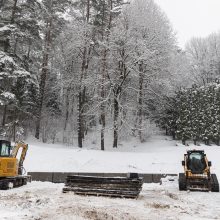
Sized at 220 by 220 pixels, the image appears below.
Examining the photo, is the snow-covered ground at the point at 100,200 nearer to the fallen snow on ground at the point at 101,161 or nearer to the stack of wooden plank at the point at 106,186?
the fallen snow on ground at the point at 101,161

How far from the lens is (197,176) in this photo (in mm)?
18047

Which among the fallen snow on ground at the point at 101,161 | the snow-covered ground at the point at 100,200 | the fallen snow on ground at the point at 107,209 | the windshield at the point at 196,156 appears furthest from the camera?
the fallen snow on ground at the point at 101,161

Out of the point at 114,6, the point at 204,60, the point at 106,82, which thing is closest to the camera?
the point at 106,82

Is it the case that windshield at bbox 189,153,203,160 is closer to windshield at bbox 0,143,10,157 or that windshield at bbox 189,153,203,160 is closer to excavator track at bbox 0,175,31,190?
excavator track at bbox 0,175,31,190

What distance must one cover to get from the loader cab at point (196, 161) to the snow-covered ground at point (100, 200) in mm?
1464

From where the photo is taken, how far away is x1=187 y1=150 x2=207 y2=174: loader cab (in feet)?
61.1

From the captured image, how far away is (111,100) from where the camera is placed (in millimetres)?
32219

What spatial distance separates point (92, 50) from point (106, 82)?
616cm

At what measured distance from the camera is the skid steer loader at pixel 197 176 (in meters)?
17.7

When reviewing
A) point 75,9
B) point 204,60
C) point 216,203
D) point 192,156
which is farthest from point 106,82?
point 204,60

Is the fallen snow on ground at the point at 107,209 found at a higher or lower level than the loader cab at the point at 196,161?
lower

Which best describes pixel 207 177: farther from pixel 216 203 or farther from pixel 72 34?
pixel 72 34

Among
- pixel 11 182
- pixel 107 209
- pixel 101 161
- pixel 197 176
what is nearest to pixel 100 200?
pixel 107 209

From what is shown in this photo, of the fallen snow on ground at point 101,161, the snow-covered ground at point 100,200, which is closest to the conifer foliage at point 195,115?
the fallen snow on ground at point 101,161
